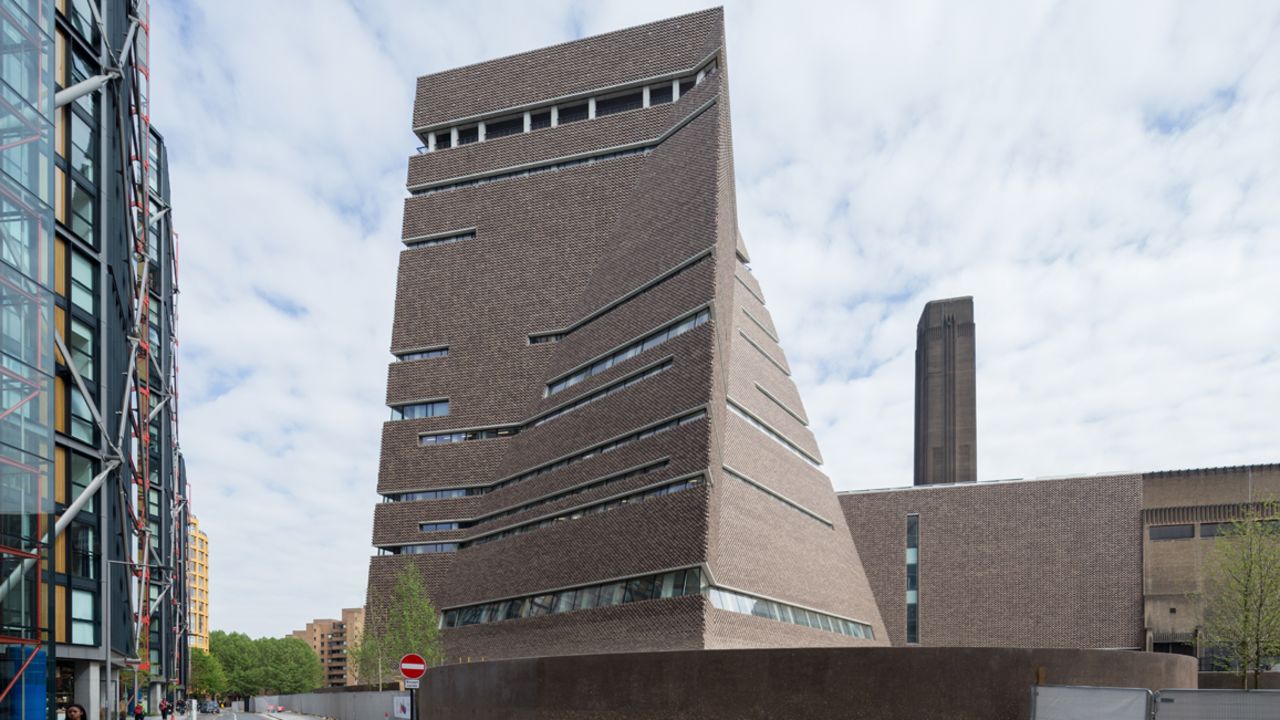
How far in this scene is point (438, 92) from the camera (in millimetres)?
71750

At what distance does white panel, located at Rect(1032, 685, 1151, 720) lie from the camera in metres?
17.3

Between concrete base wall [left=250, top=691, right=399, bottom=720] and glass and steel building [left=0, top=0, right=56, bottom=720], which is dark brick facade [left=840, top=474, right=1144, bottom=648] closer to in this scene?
concrete base wall [left=250, top=691, right=399, bottom=720]

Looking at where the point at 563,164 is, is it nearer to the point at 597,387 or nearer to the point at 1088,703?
the point at 597,387

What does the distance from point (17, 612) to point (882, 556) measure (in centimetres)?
5272

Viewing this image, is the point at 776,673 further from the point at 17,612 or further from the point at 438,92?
the point at 438,92

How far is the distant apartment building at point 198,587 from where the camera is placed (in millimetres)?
176125

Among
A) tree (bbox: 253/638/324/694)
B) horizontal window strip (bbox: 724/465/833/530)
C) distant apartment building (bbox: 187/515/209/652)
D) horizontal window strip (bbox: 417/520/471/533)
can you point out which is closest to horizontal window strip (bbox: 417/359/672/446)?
horizontal window strip (bbox: 417/520/471/533)

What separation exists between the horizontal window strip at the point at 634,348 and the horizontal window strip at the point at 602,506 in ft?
22.9

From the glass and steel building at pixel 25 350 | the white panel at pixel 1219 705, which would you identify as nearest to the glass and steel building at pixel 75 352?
the glass and steel building at pixel 25 350

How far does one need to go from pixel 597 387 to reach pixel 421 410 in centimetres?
1894

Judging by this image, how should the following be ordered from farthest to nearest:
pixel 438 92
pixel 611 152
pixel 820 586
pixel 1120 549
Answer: pixel 438 92
pixel 611 152
pixel 1120 549
pixel 820 586

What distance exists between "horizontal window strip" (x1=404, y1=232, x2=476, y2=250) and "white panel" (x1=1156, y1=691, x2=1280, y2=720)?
181ft

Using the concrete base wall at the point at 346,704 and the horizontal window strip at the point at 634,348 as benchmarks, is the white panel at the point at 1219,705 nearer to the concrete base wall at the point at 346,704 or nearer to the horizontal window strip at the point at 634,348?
the concrete base wall at the point at 346,704

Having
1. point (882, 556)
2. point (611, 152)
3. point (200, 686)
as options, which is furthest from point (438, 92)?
point (200, 686)
